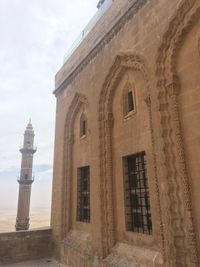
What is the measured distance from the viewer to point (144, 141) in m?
5.68

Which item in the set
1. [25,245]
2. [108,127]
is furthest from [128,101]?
[25,245]

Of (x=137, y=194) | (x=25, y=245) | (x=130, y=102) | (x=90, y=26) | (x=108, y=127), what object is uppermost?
(x=90, y=26)

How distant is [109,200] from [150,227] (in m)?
1.41

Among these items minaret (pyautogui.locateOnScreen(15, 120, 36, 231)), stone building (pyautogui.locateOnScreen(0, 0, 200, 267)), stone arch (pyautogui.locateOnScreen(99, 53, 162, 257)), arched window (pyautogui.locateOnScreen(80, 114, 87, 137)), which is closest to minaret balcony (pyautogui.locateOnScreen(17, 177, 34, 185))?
minaret (pyautogui.locateOnScreen(15, 120, 36, 231))

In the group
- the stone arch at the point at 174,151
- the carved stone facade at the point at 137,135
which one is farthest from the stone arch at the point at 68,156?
the stone arch at the point at 174,151

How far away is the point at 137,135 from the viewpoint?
596 centimetres

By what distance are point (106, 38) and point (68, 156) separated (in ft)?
15.2

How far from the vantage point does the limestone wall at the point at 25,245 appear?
829cm

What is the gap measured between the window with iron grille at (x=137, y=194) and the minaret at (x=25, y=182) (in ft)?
61.5

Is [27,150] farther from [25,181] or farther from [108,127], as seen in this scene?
[108,127]

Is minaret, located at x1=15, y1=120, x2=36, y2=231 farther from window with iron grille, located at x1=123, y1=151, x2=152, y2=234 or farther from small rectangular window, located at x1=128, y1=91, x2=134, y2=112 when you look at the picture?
small rectangular window, located at x1=128, y1=91, x2=134, y2=112

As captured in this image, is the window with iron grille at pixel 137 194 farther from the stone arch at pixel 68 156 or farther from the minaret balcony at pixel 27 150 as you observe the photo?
the minaret balcony at pixel 27 150

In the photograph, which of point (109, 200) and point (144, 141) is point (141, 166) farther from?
point (109, 200)

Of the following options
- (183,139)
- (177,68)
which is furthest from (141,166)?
(177,68)
